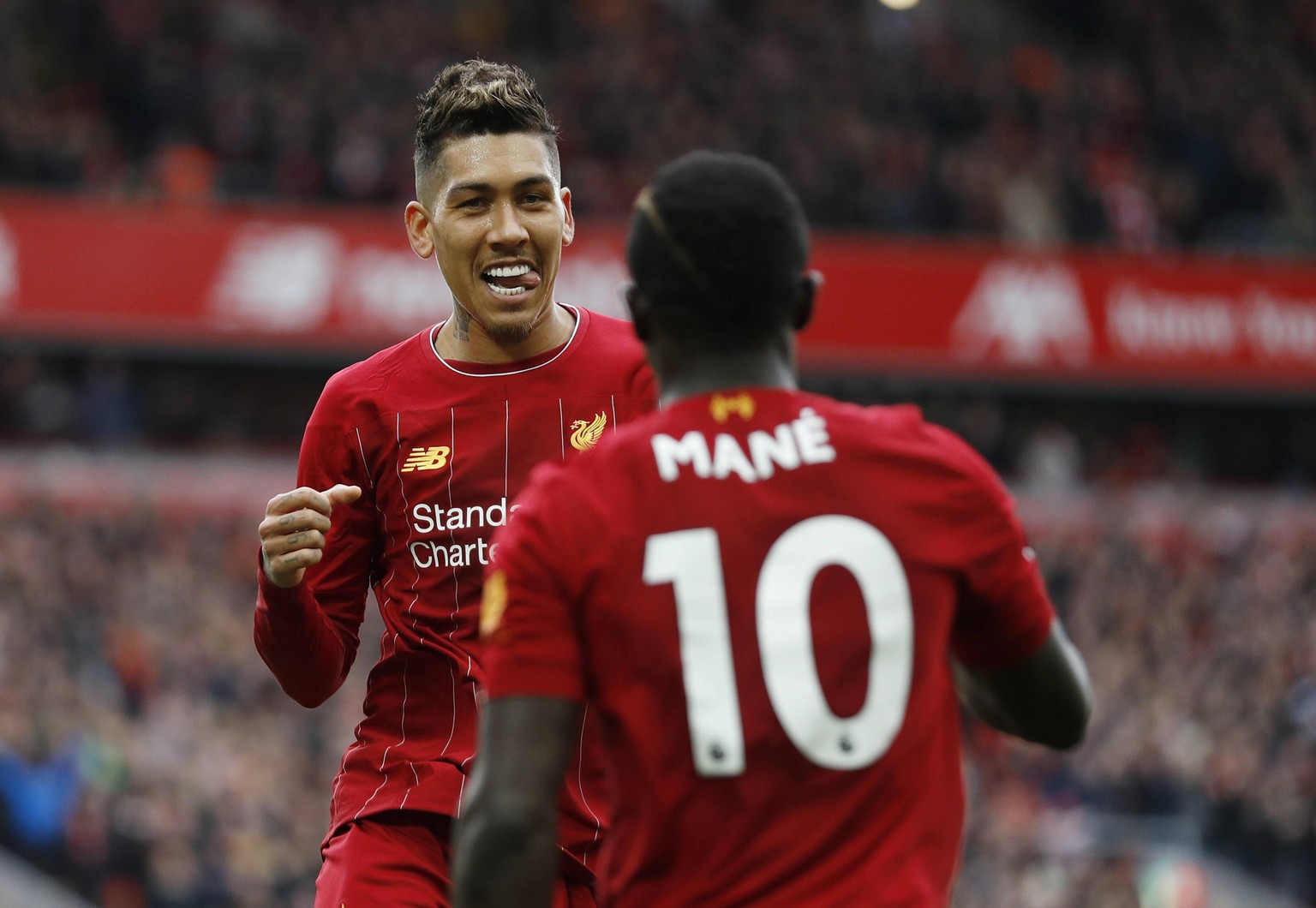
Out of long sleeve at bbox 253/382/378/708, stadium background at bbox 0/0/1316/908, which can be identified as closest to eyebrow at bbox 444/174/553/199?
long sleeve at bbox 253/382/378/708

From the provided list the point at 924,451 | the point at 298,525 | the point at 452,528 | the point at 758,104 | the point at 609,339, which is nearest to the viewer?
the point at 924,451

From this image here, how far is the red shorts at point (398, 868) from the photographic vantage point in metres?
3.46

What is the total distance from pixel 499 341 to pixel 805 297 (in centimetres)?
141

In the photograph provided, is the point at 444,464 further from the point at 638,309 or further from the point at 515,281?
the point at 638,309

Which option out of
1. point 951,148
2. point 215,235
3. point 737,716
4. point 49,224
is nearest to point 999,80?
point 951,148

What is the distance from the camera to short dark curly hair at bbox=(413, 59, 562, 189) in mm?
3725

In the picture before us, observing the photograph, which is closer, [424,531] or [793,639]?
[793,639]

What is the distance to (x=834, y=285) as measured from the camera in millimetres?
19438

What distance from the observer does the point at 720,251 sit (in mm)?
2381

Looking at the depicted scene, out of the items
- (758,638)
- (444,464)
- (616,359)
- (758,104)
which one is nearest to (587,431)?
(616,359)

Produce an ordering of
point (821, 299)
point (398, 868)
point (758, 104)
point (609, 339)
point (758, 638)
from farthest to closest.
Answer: point (758, 104) → point (821, 299) → point (609, 339) → point (398, 868) → point (758, 638)

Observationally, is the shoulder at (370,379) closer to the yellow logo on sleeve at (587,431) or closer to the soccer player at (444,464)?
the soccer player at (444,464)

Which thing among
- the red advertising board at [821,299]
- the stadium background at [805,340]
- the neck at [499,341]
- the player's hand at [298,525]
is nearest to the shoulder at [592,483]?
the player's hand at [298,525]

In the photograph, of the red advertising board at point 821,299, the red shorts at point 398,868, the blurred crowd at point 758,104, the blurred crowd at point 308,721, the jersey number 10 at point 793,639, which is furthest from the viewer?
the blurred crowd at point 758,104
